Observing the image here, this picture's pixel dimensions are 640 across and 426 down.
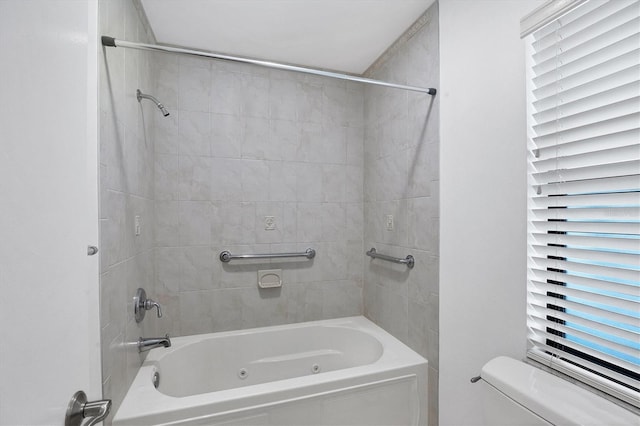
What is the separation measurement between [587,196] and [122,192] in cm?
181

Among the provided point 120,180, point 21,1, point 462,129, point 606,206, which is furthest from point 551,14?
point 120,180

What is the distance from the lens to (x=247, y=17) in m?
1.72

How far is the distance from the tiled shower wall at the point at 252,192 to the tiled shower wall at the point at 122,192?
23cm

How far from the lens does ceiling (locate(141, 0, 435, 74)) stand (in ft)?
5.33

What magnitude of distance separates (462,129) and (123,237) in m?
1.68

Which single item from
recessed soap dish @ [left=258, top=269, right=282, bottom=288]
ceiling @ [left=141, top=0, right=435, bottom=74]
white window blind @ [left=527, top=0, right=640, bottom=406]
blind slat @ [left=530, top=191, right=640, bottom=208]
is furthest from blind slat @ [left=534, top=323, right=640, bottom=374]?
ceiling @ [left=141, top=0, right=435, bottom=74]

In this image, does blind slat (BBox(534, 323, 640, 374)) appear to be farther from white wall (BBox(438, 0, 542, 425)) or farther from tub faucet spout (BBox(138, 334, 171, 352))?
tub faucet spout (BBox(138, 334, 171, 352))

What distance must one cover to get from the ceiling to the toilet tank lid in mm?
1818

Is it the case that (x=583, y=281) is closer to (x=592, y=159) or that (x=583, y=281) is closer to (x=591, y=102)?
(x=592, y=159)

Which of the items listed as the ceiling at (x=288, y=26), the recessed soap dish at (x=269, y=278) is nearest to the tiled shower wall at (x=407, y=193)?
the ceiling at (x=288, y=26)

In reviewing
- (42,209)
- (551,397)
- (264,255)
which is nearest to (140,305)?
(264,255)

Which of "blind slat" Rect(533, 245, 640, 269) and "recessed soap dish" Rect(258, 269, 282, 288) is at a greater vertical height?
"blind slat" Rect(533, 245, 640, 269)

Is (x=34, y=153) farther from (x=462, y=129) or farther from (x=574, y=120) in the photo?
(x=462, y=129)

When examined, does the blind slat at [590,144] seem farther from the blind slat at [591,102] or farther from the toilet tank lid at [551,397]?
the toilet tank lid at [551,397]
